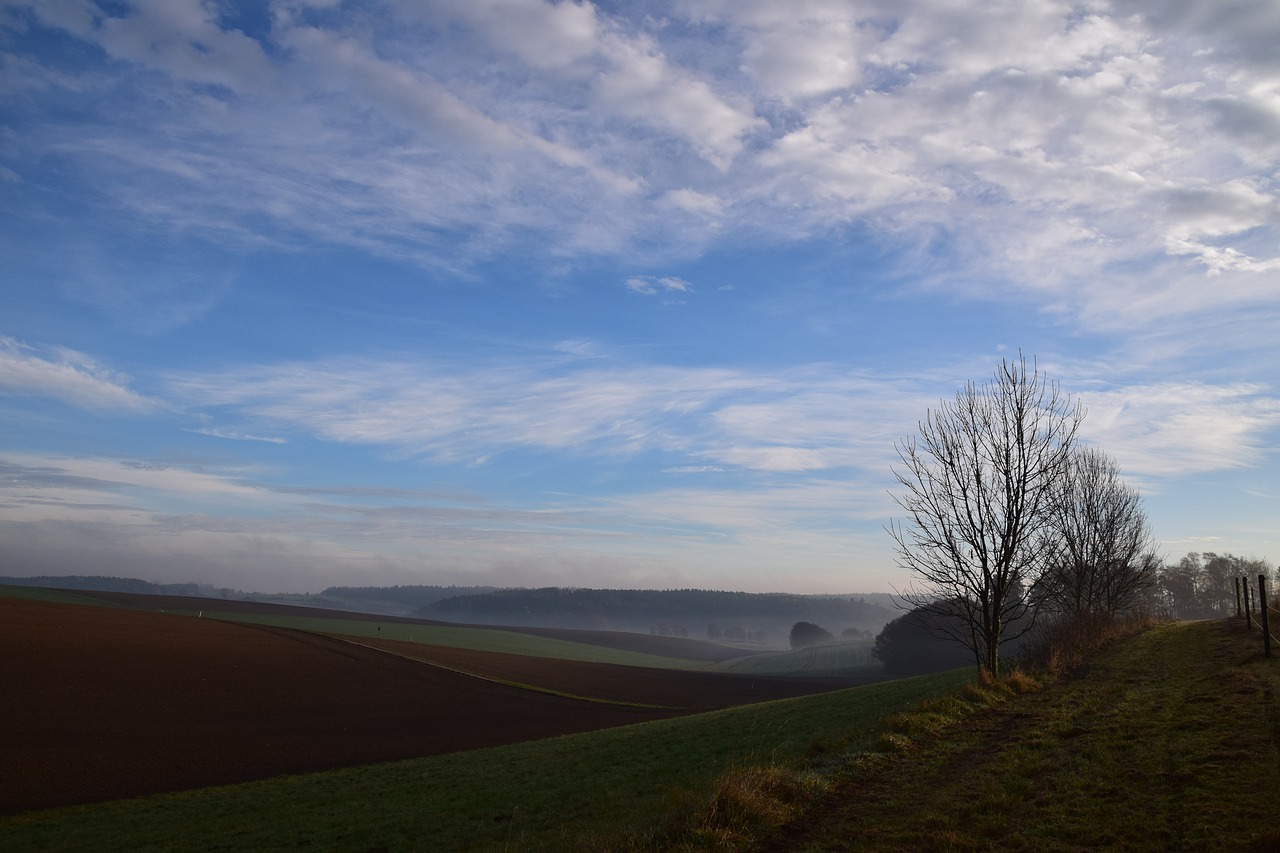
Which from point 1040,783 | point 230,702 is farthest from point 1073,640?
point 230,702

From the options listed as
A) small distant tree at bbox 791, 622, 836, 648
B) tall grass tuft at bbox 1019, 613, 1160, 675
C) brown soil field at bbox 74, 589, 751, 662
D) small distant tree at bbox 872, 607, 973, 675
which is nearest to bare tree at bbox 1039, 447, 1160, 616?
tall grass tuft at bbox 1019, 613, 1160, 675

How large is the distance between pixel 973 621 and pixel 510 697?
36.7 metres

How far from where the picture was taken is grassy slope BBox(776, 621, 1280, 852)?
7.40 meters

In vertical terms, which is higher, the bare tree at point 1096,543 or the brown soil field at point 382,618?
the bare tree at point 1096,543

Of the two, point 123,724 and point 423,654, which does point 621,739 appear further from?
point 423,654

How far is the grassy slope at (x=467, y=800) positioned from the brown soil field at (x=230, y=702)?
4392 mm

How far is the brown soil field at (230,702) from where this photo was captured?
28406mm

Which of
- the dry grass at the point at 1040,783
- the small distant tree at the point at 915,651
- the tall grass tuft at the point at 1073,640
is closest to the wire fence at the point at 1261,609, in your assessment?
the dry grass at the point at 1040,783

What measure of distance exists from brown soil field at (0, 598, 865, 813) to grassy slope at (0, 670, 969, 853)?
14.4 ft

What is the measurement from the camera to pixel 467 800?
19109 millimetres

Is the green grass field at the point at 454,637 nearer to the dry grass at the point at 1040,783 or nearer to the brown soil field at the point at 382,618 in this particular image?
the brown soil field at the point at 382,618

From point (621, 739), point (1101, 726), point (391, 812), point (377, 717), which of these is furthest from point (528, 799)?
point (377, 717)

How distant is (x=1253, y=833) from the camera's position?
670cm

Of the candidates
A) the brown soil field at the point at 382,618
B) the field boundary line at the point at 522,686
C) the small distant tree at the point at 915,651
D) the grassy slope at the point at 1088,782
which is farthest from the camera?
the brown soil field at the point at 382,618
